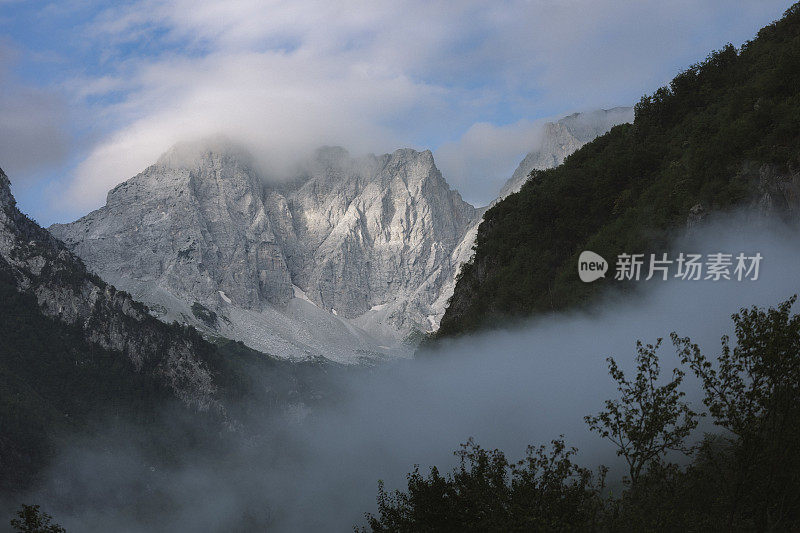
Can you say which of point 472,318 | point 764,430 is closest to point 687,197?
point 472,318

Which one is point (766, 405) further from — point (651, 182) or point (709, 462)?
point (651, 182)

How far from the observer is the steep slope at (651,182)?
8656cm

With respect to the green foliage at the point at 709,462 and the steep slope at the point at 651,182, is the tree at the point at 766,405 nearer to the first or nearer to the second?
the green foliage at the point at 709,462

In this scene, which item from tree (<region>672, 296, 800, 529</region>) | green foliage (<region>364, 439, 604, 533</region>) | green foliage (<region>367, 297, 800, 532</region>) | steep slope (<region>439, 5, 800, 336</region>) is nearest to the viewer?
tree (<region>672, 296, 800, 529</region>)

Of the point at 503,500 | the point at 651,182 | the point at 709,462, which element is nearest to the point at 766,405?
the point at 709,462

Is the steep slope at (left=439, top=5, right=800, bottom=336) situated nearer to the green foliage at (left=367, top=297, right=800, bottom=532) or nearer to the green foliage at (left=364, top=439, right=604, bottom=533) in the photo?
the green foliage at (left=367, top=297, right=800, bottom=532)

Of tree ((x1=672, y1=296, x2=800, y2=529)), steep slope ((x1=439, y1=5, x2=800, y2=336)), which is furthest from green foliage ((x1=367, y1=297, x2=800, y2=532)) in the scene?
steep slope ((x1=439, y1=5, x2=800, y2=336))

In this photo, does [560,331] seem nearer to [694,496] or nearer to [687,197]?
[687,197]

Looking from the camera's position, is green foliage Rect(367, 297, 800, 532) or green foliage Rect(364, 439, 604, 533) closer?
green foliage Rect(367, 297, 800, 532)

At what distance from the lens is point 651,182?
372ft

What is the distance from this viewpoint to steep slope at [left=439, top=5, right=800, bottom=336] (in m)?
86.6

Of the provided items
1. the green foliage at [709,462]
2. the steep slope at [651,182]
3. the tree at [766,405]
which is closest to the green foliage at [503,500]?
the green foliage at [709,462]

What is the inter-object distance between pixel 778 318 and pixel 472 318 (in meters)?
108

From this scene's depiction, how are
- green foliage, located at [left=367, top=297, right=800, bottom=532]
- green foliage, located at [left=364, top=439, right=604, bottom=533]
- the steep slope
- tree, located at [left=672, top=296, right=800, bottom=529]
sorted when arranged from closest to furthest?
tree, located at [left=672, top=296, right=800, bottom=529] < green foliage, located at [left=367, top=297, right=800, bottom=532] < green foliage, located at [left=364, top=439, right=604, bottom=533] < the steep slope
